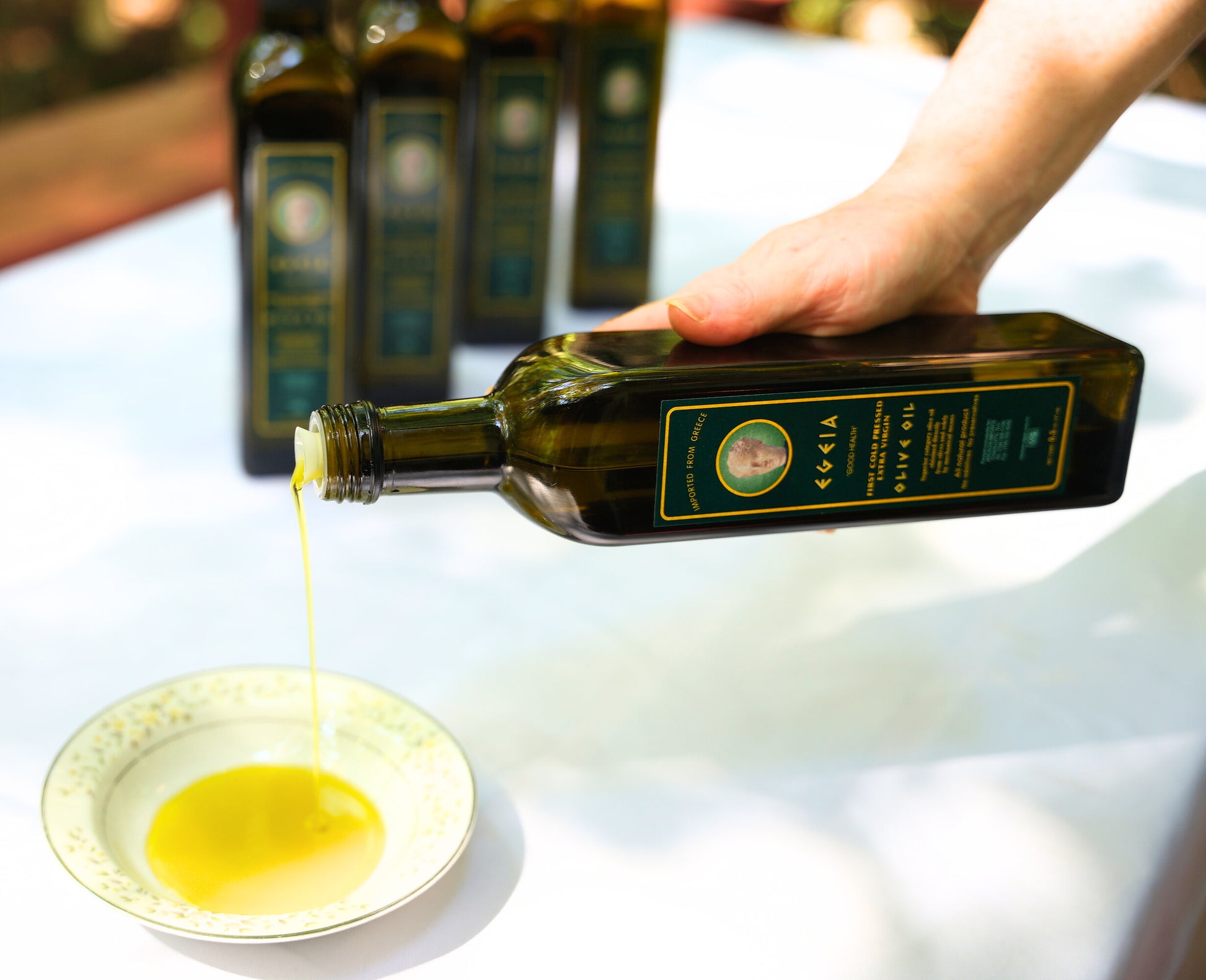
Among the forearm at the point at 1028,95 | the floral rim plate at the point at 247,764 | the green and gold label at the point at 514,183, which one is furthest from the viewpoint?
the green and gold label at the point at 514,183

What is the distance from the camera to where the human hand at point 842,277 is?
0.73 metres

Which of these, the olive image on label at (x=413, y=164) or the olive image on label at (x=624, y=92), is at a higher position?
the olive image on label at (x=624, y=92)

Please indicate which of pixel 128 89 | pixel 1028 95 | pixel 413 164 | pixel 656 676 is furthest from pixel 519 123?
pixel 128 89

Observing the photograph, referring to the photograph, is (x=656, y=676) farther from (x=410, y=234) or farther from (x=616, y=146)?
(x=616, y=146)

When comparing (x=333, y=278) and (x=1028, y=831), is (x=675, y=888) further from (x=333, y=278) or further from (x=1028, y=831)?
(x=333, y=278)

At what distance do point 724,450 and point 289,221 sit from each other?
17.6 inches

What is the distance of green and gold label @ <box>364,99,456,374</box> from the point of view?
1.01 meters

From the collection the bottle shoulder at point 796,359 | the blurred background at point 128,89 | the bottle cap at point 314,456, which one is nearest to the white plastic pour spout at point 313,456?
the bottle cap at point 314,456

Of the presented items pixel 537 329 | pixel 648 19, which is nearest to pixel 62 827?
pixel 537 329

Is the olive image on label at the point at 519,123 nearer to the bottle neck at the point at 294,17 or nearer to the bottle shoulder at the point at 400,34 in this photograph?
the bottle shoulder at the point at 400,34

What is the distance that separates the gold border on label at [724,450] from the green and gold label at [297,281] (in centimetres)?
43

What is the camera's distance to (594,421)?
26.0 inches

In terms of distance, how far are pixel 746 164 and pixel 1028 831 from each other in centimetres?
115

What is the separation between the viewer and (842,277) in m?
0.79
